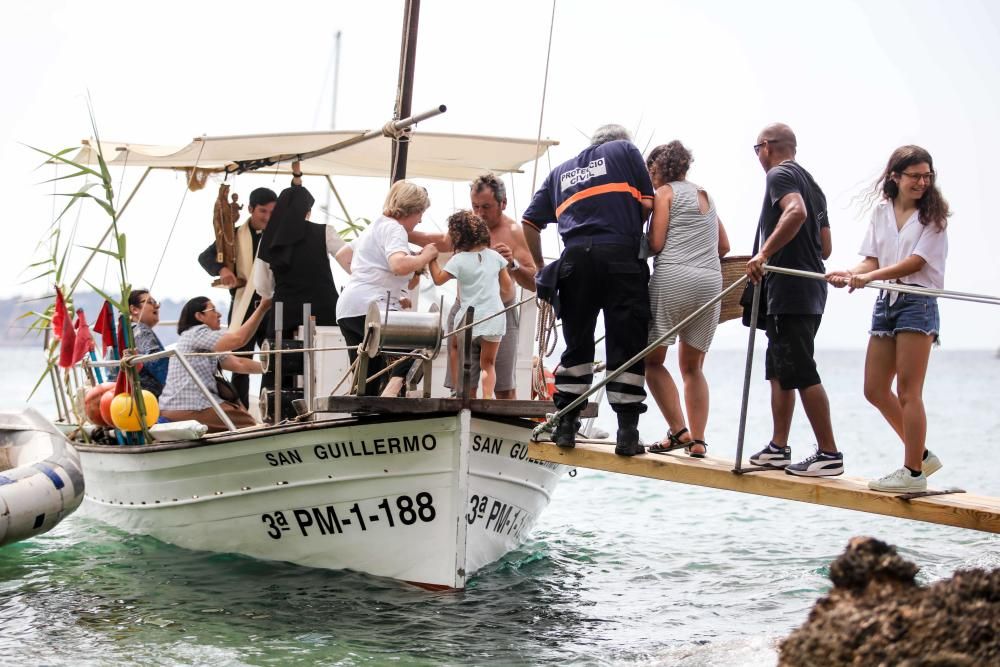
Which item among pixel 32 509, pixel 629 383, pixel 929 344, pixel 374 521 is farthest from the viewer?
pixel 32 509

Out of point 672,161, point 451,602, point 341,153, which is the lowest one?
point 451,602

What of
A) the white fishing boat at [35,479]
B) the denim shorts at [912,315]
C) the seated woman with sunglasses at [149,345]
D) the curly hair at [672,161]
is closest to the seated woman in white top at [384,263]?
the curly hair at [672,161]

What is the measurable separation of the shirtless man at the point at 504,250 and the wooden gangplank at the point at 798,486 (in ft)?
4.93

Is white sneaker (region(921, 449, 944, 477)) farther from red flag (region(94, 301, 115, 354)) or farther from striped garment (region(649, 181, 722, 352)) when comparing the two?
red flag (region(94, 301, 115, 354))

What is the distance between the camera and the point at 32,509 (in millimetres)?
9227

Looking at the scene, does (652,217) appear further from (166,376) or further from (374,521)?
(166,376)

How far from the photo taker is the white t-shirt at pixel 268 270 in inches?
367

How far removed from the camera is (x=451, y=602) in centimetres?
812

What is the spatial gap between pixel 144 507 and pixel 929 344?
664 cm

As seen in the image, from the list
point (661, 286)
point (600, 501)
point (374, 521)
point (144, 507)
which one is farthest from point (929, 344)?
point (600, 501)

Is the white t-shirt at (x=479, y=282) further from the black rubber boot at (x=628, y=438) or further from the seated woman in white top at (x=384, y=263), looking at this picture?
the black rubber boot at (x=628, y=438)

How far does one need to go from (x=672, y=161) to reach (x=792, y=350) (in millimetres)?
1383

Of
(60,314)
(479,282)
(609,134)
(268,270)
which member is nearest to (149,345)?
(60,314)

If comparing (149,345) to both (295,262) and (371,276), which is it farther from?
(371,276)
